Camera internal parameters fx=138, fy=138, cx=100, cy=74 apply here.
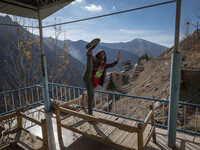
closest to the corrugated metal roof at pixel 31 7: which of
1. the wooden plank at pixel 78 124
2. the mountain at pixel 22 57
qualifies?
the mountain at pixel 22 57

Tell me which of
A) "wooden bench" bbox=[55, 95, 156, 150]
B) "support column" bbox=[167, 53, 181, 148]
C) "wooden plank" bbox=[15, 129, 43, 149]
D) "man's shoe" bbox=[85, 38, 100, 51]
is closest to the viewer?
"wooden bench" bbox=[55, 95, 156, 150]

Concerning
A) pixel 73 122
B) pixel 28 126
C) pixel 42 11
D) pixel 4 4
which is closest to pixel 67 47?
pixel 42 11

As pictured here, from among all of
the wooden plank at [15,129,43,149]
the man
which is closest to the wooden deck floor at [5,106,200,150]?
the wooden plank at [15,129,43,149]

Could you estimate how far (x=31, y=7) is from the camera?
13.3 ft

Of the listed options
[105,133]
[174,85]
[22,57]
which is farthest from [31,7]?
[174,85]

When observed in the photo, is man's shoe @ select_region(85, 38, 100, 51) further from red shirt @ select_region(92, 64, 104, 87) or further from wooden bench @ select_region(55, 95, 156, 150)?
wooden bench @ select_region(55, 95, 156, 150)

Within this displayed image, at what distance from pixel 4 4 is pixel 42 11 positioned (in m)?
1.01

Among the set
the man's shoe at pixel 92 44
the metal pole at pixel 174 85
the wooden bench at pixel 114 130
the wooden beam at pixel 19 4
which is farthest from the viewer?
the wooden beam at pixel 19 4

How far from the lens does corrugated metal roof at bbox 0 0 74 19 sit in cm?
362

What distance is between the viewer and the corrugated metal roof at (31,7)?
11.9ft

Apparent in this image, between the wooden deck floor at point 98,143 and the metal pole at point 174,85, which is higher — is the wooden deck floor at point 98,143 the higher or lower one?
the lower one

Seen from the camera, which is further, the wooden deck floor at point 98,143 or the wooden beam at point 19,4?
the wooden beam at point 19,4

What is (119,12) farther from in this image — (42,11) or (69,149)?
(69,149)

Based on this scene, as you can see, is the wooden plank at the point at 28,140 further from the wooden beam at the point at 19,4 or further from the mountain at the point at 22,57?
the mountain at the point at 22,57
